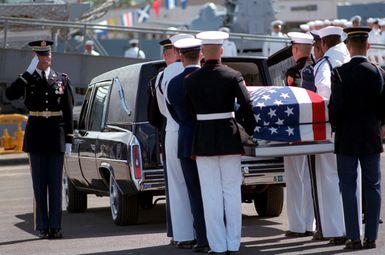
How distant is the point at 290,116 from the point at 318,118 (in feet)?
0.87

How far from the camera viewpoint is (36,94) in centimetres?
1236

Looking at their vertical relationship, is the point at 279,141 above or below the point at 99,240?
above

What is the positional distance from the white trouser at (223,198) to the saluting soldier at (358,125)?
98cm

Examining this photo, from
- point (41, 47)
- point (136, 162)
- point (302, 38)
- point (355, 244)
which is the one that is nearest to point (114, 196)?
point (136, 162)

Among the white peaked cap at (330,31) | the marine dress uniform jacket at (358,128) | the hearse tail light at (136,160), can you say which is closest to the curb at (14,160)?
the hearse tail light at (136,160)

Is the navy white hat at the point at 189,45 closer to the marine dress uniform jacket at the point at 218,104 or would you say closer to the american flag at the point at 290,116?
the marine dress uniform jacket at the point at 218,104

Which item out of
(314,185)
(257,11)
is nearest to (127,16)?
(257,11)

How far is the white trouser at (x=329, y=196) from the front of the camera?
11.0 metres

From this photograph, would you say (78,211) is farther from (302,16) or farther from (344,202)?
(302,16)

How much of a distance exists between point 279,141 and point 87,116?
441 cm

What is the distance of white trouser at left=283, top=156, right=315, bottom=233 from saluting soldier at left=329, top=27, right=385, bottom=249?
99 cm

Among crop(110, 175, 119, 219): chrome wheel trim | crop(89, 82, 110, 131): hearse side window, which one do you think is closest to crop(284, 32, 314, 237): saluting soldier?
crop(110, 175, 119, 219): chrome wheel trim

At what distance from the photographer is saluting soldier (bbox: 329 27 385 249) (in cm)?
1043

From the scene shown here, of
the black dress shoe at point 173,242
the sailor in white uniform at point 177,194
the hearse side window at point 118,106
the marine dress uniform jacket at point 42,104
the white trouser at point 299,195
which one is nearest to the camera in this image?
the sailor in white uniform at point 177,194
